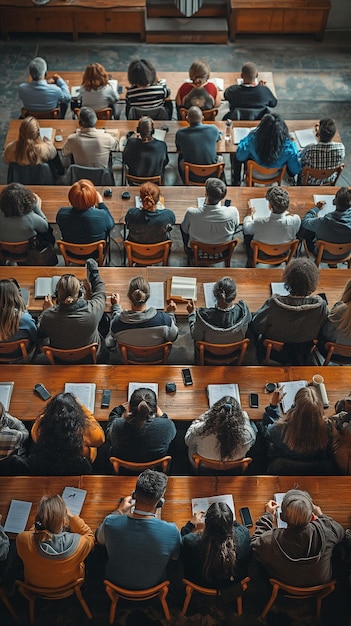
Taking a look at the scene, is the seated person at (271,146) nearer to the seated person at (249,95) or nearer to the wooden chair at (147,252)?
the seated person at (249,95)

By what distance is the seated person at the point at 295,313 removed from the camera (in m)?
5.30

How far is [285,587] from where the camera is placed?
4.07 m

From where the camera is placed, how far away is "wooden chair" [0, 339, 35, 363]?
18.0ft

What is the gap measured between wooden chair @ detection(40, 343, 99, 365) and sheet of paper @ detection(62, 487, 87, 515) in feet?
4.12

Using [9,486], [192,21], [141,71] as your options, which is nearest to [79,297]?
[9,486]

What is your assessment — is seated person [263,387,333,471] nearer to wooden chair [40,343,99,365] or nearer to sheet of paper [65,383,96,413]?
sheet of paper [65,383,96,413]

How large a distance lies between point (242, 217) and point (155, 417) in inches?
120

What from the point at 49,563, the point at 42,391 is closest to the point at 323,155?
the point at 42,391

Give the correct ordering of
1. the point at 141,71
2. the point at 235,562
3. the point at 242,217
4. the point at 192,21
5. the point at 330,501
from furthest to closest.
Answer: the point at 192,21, the point at 141,71, the point at 242,217, the point at 330,501, the point at 235,562

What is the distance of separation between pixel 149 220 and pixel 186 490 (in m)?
2.96

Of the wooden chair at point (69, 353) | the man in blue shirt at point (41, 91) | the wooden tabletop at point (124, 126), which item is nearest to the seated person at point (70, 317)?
the wooden chair at point (69, 353)

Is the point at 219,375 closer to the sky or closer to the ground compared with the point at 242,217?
closer to the ground

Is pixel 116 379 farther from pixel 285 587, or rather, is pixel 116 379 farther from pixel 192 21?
pixel 192 21

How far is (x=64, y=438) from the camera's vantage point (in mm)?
4492
